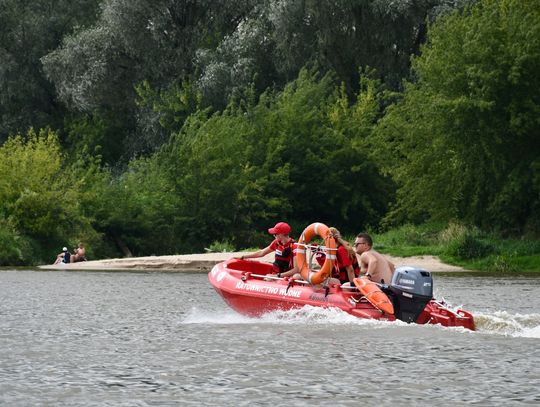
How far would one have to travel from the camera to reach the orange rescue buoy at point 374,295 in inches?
723

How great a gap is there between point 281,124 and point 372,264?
1216 inches

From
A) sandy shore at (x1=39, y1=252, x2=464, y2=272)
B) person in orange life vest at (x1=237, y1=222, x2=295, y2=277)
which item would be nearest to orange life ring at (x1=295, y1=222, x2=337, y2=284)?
person in orange life vest at (x1=237, y1=222, x2=295, y2=277)

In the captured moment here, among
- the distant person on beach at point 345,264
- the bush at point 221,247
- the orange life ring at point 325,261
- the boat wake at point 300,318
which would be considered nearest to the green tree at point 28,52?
the bush at point 221,247

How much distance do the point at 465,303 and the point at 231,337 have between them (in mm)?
8100

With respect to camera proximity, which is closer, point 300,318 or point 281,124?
point 300,318

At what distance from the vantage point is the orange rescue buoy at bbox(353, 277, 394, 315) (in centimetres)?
1836

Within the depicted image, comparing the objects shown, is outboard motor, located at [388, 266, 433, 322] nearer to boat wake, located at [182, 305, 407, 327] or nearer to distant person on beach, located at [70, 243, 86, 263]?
boat wake, located at [182, 305, 407, 327]

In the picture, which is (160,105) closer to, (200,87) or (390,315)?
(200,87)

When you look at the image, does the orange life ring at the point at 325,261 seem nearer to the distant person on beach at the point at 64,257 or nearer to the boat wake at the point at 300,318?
the boat wake at the point at 300,318

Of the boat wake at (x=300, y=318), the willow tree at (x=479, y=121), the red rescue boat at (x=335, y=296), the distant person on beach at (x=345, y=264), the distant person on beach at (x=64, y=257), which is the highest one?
the willow tree at (x=479, y=121)

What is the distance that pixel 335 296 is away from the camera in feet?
63.1

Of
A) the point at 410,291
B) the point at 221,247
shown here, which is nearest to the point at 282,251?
the point at 410,291

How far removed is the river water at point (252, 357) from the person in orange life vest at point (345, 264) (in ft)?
2.90

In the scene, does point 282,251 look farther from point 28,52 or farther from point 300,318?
point 28,52
